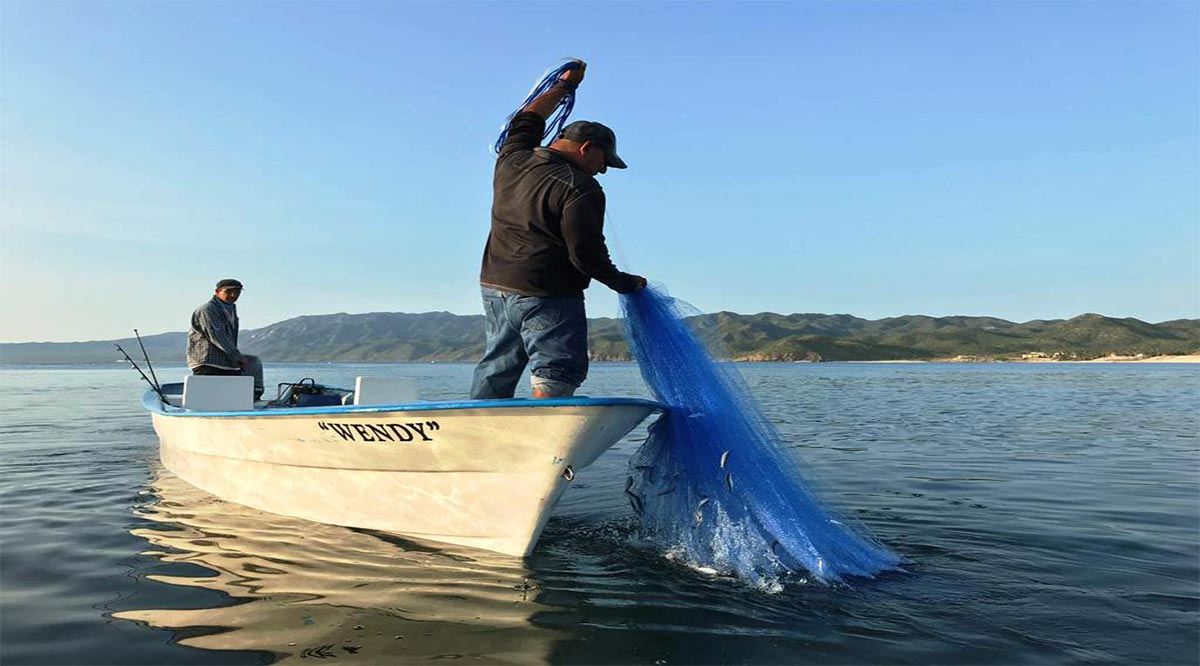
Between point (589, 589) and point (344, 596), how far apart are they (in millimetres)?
1718

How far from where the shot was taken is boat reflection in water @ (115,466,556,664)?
3.95 metres

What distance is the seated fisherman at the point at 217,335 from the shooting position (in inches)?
377

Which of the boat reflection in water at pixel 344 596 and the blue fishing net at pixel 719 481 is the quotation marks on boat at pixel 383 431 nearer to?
the boat reflection in water at pixel 344 596

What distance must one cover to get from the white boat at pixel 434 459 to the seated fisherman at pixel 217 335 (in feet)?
8.72

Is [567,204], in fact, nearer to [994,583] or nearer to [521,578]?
[521,578]

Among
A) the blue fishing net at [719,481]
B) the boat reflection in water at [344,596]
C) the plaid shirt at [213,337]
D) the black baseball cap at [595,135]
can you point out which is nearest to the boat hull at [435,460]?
the boat reflection in water at [344,596]

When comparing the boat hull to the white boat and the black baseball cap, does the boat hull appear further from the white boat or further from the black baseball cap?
the black baseball cap

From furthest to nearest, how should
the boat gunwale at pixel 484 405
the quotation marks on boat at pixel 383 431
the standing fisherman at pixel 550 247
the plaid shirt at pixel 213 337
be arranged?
the plaid shirt at pixel 213 337 < the quotation marks on boat at pixel 383 431 < the standing fisherman at pixel 550 247 < the boat gunwale at pixel 484 405

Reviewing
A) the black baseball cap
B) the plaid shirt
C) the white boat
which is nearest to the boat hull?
the white boat

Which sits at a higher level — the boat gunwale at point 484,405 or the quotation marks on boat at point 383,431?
the boat gunwale at point 484,405

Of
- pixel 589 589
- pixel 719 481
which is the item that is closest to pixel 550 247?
pixel 719 481

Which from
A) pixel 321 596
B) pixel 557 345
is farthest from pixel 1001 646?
pixel 321 596

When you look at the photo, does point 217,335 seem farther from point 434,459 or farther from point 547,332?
point 547,332

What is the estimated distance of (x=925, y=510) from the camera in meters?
7.71
